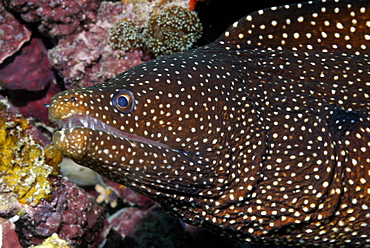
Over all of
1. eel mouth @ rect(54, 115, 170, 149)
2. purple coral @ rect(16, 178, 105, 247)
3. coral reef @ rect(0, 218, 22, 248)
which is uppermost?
eel mouth @ rect(54, 115, 170, 149)

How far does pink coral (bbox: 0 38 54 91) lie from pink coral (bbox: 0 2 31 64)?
0.12 m

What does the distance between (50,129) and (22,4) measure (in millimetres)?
1918

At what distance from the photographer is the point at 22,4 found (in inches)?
170

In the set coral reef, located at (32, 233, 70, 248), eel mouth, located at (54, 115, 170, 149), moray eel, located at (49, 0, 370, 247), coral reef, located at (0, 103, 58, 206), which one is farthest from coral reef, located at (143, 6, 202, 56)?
coral reef, located at (32, 233, 70, 248)

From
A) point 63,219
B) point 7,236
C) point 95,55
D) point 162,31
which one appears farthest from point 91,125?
point 95,55

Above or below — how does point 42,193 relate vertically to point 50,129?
above

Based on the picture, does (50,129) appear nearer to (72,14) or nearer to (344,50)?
(72,14)

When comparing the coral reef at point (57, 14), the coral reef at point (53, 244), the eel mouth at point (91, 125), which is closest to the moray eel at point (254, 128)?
the eel mouth at point (91, 125)

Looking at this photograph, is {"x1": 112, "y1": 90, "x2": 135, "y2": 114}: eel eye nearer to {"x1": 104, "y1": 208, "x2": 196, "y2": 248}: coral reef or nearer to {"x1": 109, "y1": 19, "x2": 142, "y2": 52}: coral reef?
{"x1": 109, "y1": 19, "x2": 142, "y2": 52}: coral reef

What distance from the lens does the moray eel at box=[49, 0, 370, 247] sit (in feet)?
7.80

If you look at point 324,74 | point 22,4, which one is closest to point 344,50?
point 324,74

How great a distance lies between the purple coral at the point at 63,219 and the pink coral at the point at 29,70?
→ 1.88 m

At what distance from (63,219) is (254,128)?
7.75 ft

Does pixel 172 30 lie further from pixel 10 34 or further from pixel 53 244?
pixel 53 244
